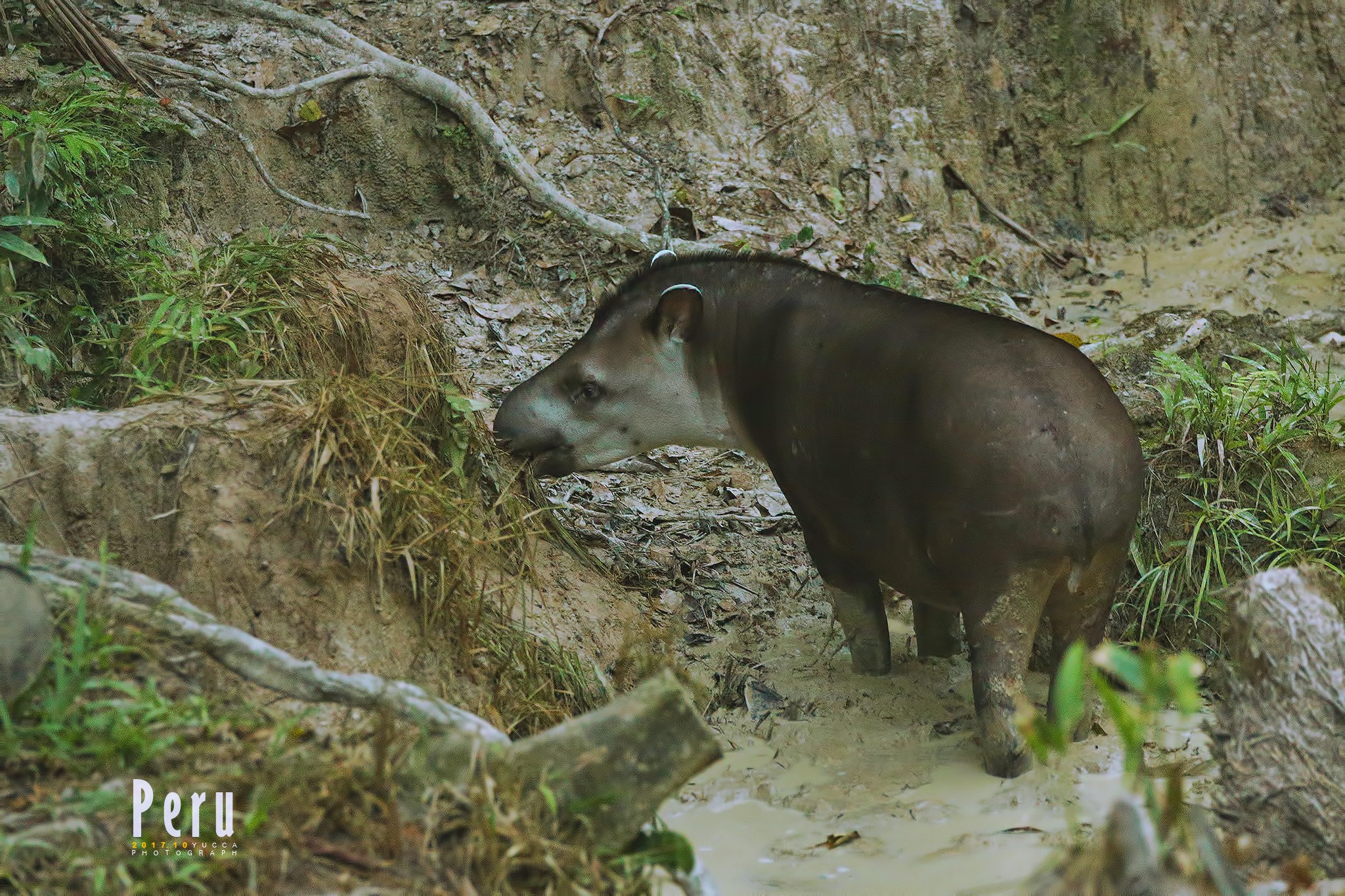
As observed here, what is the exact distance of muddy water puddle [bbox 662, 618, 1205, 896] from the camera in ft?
11.8

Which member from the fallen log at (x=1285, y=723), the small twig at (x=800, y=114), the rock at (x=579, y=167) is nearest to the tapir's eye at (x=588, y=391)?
the fallen log at (x=1285, y=723)

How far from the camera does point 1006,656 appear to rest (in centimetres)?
403

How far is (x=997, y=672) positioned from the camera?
405 centimetres

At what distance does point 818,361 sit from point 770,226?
3.55 m

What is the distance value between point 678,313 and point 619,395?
45 centimetres

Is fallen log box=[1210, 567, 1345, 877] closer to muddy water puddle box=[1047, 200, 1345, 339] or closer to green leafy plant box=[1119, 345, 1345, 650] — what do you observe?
green leafy plant box=[1119, 345, 1345, 650]

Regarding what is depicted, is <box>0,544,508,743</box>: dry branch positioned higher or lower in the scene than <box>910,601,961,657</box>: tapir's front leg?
higher

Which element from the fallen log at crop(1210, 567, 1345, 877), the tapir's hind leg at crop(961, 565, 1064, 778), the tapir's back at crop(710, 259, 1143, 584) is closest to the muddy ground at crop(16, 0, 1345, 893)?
the tapir's hind leg at crop(961, 565, 1064, 778)

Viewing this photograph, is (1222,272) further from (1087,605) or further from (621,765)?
(621,765)

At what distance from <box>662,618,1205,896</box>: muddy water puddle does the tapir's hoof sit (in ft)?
0.11

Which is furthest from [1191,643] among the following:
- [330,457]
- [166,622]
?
[166,622]

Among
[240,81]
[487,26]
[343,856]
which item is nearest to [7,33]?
[240,81]

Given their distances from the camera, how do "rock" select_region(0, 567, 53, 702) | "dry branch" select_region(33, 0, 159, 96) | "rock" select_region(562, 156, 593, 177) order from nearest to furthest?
"rock" select_region(0, 567, 53, 702), "dry branch" select_region(33, 0, 159, 96), "rock" select_region(562, 156, 593, 177)

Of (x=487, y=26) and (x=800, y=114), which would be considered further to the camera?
(x=800, y=114)
